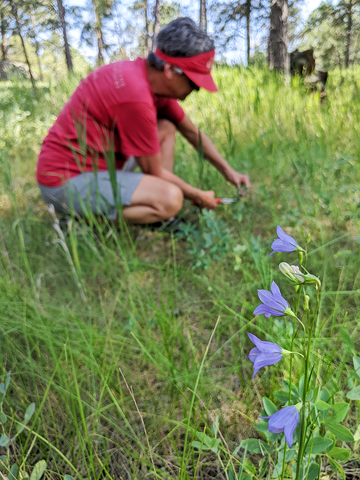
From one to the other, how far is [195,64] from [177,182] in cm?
65

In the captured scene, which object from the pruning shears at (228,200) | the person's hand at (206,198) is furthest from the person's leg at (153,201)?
the pruning shears at (228,200)

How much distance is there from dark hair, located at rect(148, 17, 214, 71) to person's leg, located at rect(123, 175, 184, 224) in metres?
0.62

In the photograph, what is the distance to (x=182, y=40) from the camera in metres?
1.66

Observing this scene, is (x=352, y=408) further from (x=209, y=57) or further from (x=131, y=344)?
(x=209, y=57)

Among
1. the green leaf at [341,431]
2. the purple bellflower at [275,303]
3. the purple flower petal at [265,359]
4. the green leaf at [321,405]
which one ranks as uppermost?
the purple bellflower at [275,303]

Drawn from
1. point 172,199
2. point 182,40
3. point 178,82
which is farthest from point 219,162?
point 182,40

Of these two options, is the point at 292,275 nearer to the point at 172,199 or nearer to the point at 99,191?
the point at 172,199

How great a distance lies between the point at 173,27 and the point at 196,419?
1.82 metres

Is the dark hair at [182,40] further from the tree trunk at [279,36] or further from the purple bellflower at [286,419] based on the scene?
the tree trunk at [279,36]

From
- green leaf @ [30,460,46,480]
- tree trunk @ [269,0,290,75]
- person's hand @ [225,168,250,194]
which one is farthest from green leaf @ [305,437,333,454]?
tree trunk @ [269,0,290,75]

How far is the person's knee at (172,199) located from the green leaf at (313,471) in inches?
60.7

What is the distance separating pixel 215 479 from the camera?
0.77 meters

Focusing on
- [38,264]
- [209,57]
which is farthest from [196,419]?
[209,57]

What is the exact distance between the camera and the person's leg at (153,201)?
6.33 ft
